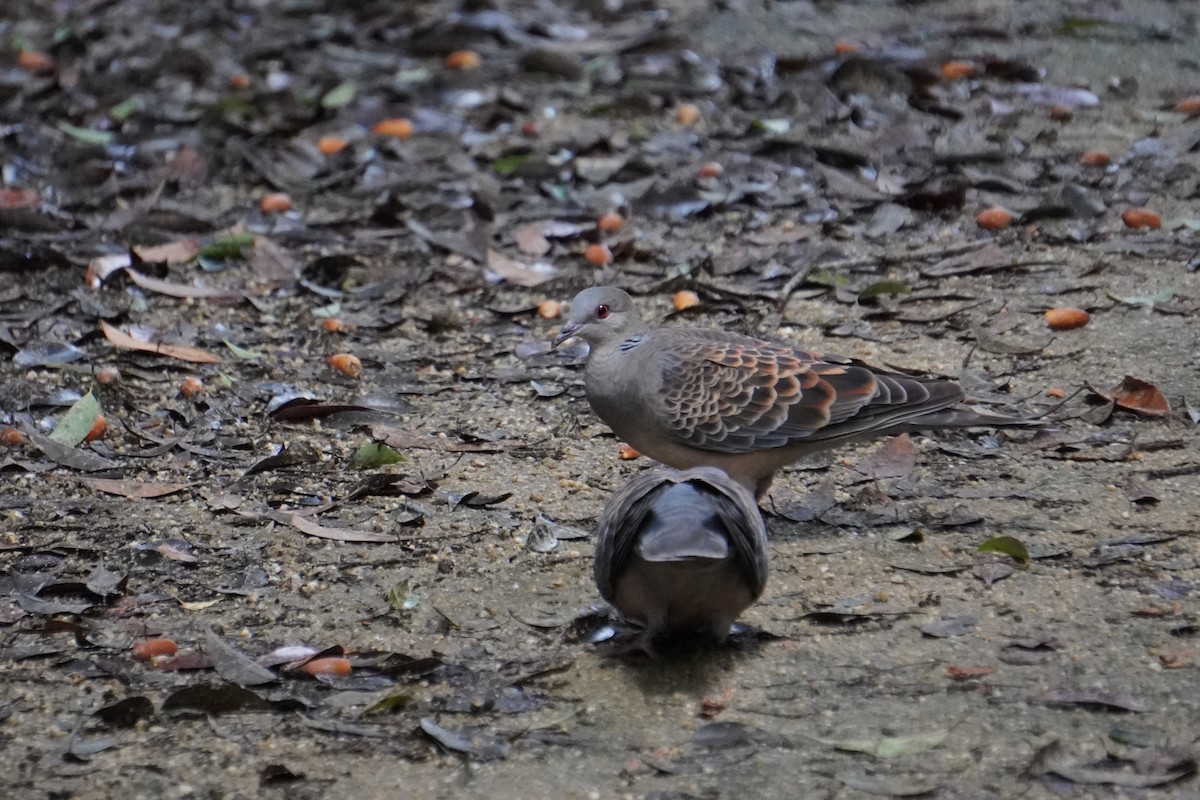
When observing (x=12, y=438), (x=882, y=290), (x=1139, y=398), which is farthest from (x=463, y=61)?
(x=1139, y=398)

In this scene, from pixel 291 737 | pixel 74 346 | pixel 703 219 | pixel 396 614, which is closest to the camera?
pixel 291 737

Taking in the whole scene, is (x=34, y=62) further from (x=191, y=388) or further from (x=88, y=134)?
(x=191, y=388)

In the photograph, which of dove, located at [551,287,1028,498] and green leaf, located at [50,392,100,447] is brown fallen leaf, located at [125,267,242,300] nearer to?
green leaf, located at [50,392,100,447]

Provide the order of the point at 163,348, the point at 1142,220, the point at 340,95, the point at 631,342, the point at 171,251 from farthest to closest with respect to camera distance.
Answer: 1. the point at 340,95
2. the point at 171,251
3. the point at 1142,220
4. the point at 163,348
5. the point at 631,342

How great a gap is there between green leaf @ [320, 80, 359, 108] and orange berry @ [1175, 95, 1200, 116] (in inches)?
195

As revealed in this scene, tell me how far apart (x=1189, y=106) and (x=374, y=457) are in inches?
217

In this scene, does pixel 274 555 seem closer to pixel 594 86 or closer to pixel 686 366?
pixel 686 366

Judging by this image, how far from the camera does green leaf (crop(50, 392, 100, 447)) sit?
5328 millimetres

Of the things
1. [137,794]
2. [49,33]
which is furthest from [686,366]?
[49,33]

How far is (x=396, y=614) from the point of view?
4.21 m

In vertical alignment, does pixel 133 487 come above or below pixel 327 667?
below

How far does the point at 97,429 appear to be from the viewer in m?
5.39

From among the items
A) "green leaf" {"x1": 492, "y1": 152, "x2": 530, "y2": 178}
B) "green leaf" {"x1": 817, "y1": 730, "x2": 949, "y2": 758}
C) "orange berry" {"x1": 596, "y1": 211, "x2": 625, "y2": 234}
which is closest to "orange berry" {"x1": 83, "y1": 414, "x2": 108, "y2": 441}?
"orange berry" {"x1": 596, "y1": 211, "x2": 625, "y2": 234}

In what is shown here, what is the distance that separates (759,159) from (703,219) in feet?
2.62
